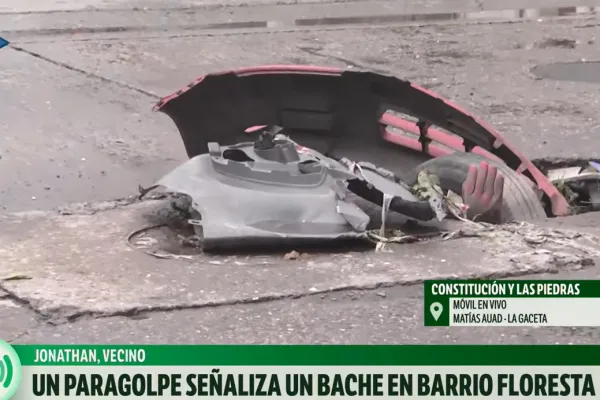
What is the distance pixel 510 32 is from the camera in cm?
1007

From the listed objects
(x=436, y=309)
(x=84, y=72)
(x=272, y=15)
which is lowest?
(x=436, y=309)

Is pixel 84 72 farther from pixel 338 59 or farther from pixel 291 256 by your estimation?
pixel 291 256

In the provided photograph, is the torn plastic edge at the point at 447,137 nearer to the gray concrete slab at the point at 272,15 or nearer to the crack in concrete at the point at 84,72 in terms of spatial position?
the crack in concrete at the point at 84,72

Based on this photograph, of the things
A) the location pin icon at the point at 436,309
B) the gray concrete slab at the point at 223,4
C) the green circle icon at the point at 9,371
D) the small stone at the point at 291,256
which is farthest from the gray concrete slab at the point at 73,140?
the gray concrete slab at the point at 223,4

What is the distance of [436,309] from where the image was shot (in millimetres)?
3734

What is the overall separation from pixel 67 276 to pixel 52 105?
130 inches

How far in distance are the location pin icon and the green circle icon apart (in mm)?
1521

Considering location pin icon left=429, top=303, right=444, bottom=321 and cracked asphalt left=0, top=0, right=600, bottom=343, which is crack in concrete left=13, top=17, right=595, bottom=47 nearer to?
cracked asphalt left=0, top=0, right=600, bottom=343

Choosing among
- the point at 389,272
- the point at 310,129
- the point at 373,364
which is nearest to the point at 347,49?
the point at 310,129

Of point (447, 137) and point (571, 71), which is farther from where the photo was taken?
point (571, 71)

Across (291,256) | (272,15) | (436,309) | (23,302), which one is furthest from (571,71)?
(23,302)

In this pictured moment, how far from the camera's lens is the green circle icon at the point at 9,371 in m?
3.10

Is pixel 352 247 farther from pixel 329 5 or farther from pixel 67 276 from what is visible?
pixel 329 5

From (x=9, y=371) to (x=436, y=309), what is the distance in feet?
5.18
